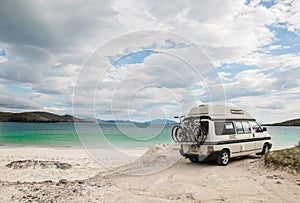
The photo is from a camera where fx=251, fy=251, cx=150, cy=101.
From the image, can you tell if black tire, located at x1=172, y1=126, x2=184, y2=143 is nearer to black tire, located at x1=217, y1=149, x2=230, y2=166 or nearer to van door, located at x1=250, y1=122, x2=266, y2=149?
black tire, located at x1=217, y1=149, x2=230, y2=166

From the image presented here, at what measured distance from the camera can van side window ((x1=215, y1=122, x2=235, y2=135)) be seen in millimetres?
10581

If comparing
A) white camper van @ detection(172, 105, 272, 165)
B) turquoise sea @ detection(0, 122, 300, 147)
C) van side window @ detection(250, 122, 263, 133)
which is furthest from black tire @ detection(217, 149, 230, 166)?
turquoise sea @ detection(0, 122, 300, 147)

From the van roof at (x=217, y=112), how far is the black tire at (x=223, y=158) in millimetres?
1491

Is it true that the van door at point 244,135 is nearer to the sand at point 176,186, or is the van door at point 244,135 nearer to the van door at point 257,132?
the van door at point 257,132

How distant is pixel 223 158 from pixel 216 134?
1.08 metres

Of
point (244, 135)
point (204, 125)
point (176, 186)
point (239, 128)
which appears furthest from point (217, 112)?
point (176, 186)

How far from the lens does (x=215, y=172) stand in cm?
945

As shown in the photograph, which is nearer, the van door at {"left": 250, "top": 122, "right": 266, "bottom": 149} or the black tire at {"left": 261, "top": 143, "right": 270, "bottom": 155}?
the van door at {"left": 250, "top": 122, "right": 266, "bottom": 149}

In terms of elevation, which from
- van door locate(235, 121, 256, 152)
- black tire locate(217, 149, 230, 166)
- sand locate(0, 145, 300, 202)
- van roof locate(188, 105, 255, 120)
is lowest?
sand locate(0, 145, 300, 202)

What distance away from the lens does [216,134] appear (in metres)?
10.5

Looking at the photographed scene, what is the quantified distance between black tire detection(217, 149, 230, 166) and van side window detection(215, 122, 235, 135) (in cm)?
79

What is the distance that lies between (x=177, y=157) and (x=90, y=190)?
22.4 feet

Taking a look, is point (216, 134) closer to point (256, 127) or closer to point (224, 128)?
point (224, 128)

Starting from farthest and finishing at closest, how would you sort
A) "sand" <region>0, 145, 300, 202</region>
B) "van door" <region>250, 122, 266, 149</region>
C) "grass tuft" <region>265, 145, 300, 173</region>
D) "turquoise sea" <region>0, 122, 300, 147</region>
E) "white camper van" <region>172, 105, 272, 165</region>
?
"turquoise sea" <region>0, 122, 300, 147</region> < "van door" <region>250, 122, 266, 149</region> < "white camper van" <region>172, 105, 272, 165</region> < "grass tuft" <region>265, 145, 300, 173</region> < "sand" <region>0, 145, 300, 202</region>
